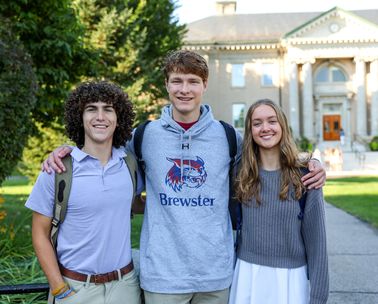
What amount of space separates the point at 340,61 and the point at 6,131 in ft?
140

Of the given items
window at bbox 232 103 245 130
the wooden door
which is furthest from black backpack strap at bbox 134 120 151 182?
the wooden door

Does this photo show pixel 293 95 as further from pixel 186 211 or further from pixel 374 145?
pixel 186 211

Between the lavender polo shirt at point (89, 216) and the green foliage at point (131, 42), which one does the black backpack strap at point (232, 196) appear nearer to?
the lavender polo shirt at point (89, 216)

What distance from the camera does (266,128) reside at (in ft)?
10.3

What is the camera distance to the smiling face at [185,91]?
3.03 meters

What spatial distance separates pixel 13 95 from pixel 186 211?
4.29 metres

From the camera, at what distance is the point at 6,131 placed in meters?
6.32

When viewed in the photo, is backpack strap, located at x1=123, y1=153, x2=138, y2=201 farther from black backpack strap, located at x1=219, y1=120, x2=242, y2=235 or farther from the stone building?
the stone building

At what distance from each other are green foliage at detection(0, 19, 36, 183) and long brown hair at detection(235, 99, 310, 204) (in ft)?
13.1

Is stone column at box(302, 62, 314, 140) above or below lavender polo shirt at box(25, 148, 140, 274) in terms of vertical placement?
above

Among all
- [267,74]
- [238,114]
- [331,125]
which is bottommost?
[331,125]

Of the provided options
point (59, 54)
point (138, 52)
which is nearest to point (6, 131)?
point (59, 54)

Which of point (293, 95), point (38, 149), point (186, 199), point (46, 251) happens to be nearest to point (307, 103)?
point (293, 95)

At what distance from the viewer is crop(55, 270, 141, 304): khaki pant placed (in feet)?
8.86
